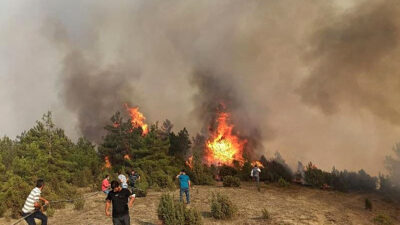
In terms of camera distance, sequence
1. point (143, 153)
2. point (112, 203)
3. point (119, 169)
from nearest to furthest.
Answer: point (112, 203)
point (143, 153)
point (119, 169)

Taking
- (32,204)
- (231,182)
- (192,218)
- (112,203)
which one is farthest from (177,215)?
(231,182)

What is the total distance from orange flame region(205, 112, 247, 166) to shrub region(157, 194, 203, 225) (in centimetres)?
3990

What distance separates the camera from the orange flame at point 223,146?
5503 cm

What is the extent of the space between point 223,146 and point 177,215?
47.6 metres

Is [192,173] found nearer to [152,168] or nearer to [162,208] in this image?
[152,168]

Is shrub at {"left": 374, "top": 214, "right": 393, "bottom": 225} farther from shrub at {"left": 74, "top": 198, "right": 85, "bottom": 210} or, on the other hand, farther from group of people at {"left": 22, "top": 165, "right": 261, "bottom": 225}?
shrub at {"left": 74, "top": 198, "right": 85, "bottom": 210}

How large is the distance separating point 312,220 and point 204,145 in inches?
1866

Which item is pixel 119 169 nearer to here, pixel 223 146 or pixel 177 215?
pixel 223 146

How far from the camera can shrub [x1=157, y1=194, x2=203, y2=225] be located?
11516 mm

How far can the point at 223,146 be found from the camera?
59.1 metres

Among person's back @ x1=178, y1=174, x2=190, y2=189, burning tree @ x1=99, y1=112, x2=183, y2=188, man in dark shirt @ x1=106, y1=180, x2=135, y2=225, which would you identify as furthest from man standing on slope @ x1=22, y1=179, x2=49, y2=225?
burning tree @ x1=99, y1=112, x2=183, y2=188

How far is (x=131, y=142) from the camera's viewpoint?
146 feet

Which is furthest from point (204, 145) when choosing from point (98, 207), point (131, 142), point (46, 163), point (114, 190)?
point (114, 190)

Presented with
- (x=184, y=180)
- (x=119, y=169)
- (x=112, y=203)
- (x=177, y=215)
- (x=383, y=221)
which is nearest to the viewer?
(x=112, y=203)
